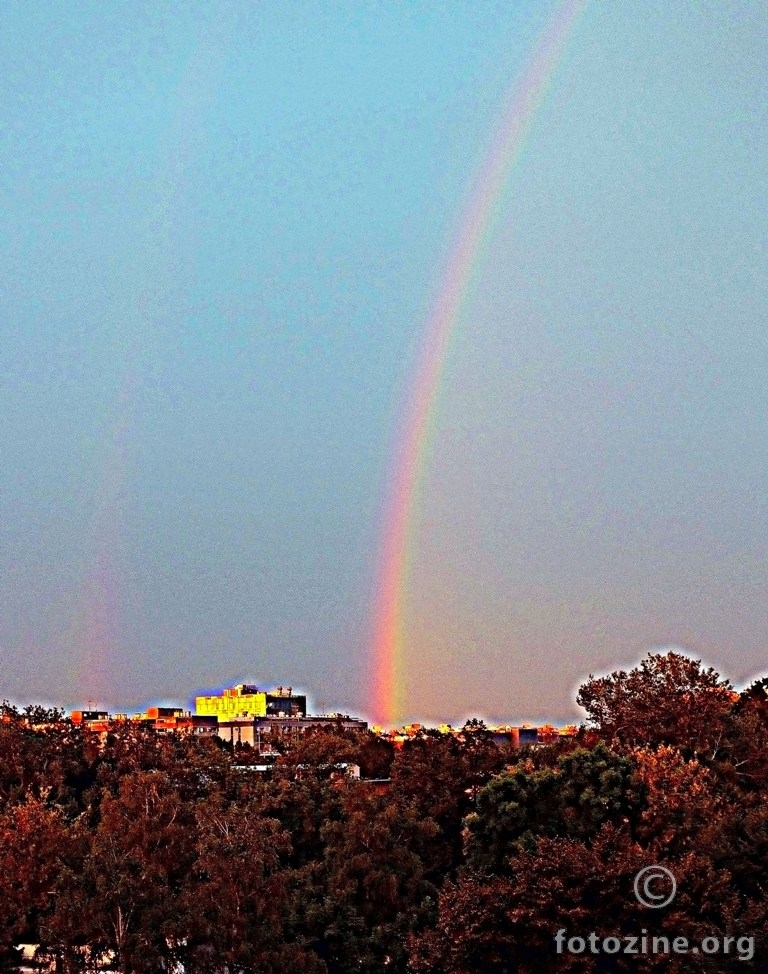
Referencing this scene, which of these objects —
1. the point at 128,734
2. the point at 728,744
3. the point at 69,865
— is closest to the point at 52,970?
the point at 69,865

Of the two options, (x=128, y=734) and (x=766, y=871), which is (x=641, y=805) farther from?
(x=128, y=734)

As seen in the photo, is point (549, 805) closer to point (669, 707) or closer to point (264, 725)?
point (669, 707)

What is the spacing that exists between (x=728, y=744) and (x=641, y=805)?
7375mm

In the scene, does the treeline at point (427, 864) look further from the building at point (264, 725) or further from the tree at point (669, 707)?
the building at point (264, 725)

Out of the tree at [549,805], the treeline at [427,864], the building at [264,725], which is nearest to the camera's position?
the treeline at [427,864]

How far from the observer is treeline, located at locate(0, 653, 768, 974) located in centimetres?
3092

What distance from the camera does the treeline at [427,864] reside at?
101 ft

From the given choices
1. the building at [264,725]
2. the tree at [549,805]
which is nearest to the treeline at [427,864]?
the tree at [549,805]

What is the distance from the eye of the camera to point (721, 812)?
1469 inches

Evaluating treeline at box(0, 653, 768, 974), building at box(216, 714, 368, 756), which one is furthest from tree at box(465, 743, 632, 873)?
building at box(216, 714, 368, 756)

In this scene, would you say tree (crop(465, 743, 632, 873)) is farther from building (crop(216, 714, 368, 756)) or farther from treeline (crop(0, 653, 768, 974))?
building (crop(216, 714, 368, 756))

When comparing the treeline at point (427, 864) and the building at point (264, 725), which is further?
the building at point (264, 725)

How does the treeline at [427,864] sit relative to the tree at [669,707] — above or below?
below

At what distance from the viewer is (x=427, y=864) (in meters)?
42.9
